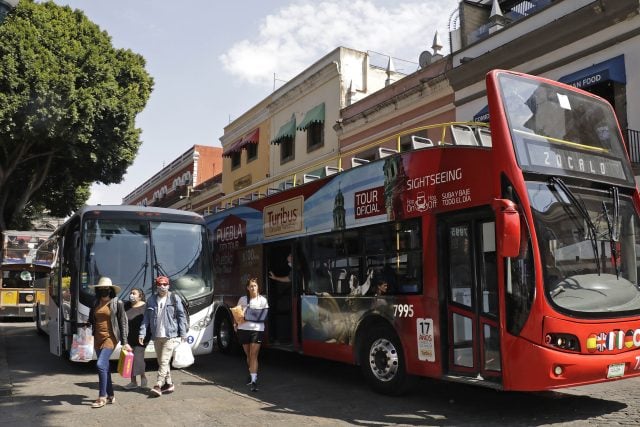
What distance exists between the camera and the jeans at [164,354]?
8.12m

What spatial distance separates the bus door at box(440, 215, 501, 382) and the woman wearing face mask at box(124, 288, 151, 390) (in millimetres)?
4569

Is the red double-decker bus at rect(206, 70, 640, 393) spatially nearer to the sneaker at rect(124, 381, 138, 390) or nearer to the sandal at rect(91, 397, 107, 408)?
the sneaker at rect(124, 381, 138, 390)

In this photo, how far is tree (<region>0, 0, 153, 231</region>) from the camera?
19.2 metres

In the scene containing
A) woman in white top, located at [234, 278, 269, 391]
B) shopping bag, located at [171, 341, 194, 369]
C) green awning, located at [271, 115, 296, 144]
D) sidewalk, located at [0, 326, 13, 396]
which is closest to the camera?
sidewalk, located at [0, 326, 13, 396]

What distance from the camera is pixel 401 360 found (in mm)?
7566

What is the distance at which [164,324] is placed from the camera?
8.30m

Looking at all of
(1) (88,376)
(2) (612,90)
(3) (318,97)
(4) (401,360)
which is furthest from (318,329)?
(3) (318,97)

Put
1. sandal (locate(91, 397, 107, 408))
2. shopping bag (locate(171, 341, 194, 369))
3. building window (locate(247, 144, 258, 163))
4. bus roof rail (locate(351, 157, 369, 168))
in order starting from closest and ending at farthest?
sandal (locate(91, 397, 107, 408)) < bus roof rail (locate(351, 157, 369, 168)) < shopping bag (locate(171, 341, 194, 369)) < building window (locate(247, 144, 258, 163))

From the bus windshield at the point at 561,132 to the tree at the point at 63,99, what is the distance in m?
17.3

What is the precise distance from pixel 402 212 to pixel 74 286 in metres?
5.82

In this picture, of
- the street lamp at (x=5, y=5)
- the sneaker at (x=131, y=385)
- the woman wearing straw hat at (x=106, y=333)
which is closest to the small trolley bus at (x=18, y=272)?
the sneaker at (x=131, y=385)

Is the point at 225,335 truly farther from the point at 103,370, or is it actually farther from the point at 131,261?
the point at 103,370

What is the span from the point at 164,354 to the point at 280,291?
3.27 meters

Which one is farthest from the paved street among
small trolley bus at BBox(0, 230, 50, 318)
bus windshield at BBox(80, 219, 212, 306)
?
small trolley bus at BBox(0, 230, 50, 318)
